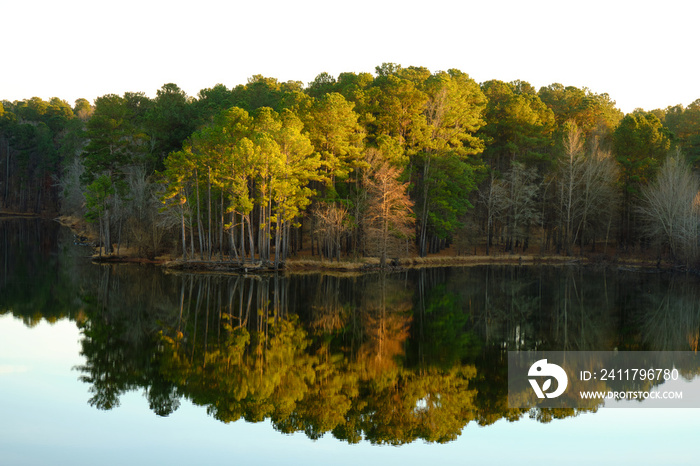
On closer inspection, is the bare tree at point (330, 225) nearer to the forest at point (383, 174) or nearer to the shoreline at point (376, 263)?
the forest at point (383, 174)

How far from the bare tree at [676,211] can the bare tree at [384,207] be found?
2048 cm

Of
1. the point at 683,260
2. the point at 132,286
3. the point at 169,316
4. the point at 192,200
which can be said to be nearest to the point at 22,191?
the point at 192,200

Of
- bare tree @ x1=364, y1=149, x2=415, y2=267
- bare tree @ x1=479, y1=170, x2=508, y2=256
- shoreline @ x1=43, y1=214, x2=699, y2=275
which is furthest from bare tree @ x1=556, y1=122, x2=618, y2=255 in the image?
bare tree @ x1=364, y1=149, x2=415, y2=267

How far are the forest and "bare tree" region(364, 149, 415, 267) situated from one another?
139 millimetres

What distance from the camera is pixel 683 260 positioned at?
162ft

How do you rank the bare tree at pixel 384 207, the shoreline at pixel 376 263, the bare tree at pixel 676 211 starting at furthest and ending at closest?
the bare tree at pixel 676 211 < the bare tree at pixel 384 207 < the shoreline at pixel 376 263

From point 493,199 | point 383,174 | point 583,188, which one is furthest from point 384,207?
point 583,188

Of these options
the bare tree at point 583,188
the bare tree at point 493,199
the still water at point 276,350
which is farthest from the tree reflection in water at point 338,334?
the bare tree at point 583,188

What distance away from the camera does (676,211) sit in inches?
1939

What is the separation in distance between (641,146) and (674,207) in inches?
374

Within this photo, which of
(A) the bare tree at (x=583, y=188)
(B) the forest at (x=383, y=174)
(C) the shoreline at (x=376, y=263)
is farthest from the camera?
(A) the bare tree at (x=583, y=188)

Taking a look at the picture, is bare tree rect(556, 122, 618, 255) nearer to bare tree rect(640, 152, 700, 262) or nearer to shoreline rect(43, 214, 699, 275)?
shoreline rect(43, 214, 699, 275)

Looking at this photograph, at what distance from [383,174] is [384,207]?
2441 millimetres

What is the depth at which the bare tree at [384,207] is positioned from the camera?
4472 cm
